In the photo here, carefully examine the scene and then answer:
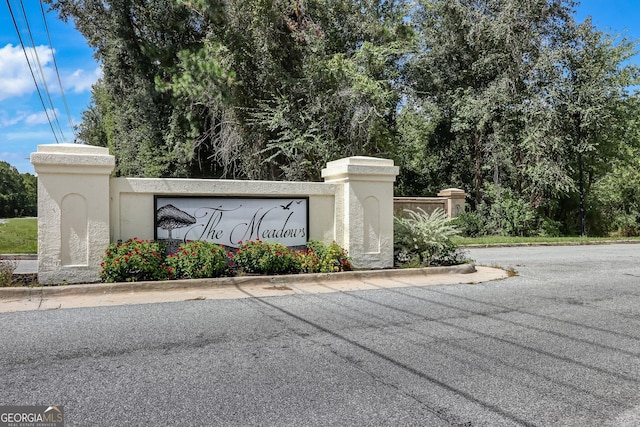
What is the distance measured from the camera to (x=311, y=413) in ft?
11.9

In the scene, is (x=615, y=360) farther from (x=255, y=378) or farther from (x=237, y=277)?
(x=237, y=277)

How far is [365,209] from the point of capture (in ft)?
34.6

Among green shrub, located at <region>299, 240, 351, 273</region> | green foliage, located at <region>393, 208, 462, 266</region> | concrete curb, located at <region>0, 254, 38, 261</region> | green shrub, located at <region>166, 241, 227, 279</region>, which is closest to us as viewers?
green shrub, located at <region>166, 241, 227, 279</region>

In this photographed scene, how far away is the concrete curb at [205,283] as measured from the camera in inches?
303

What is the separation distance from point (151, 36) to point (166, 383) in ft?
66.8

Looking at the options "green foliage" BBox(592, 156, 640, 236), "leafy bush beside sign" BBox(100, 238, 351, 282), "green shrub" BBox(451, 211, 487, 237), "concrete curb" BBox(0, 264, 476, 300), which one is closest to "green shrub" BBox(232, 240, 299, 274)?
"leafy bush beside sign" BBox(100, 238, 351, 282)

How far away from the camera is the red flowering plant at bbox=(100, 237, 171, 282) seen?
8.30 meters

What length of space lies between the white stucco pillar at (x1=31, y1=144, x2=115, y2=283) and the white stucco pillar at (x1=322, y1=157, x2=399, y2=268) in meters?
4.55

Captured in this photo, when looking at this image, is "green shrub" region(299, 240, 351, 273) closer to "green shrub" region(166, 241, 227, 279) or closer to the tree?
"green shrub" region(166, 241, 227, 279)

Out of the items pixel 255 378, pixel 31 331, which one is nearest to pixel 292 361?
pixel 255 378

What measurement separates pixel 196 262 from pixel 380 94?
431 inches

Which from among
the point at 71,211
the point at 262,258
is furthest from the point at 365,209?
the point at 71,211

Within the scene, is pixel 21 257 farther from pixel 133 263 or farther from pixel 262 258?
pixel 262 258

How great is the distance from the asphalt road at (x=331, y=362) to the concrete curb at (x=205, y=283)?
1.14m
